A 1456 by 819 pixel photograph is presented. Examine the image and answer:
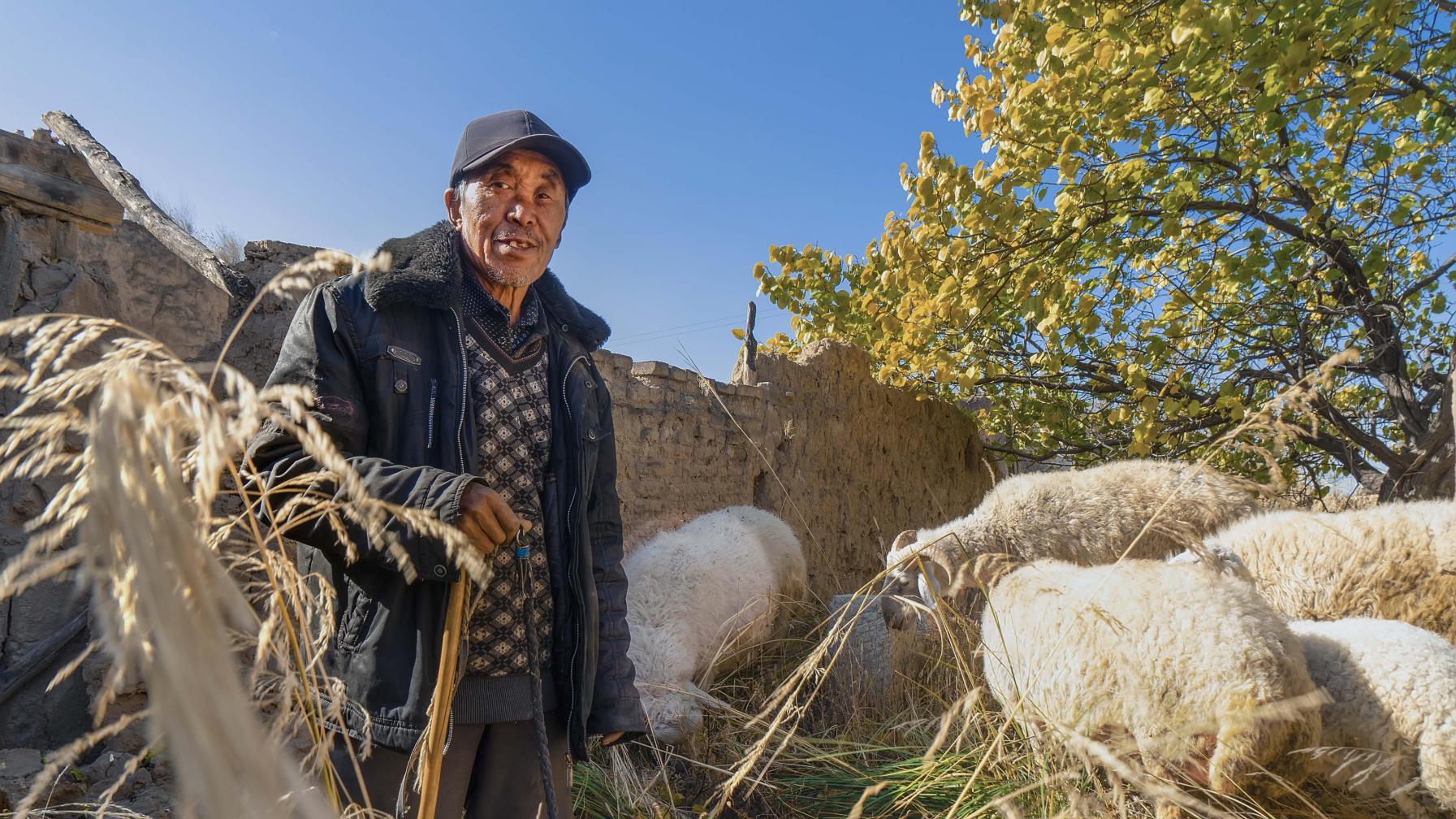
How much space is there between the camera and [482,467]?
2.05 metres

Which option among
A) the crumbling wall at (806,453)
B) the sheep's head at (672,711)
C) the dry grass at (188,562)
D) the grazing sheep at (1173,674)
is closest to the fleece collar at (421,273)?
the dry grass at (188,562)

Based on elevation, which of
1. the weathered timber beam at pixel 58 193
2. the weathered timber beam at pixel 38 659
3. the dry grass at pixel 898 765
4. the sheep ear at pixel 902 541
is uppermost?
the weathered timber beam at pixel 58 193

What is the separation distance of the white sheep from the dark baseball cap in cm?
200

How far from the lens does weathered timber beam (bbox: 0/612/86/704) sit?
2936 mm

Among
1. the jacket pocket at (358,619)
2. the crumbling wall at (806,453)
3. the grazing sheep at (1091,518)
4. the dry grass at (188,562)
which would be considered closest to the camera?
the dry grass at (188,562)

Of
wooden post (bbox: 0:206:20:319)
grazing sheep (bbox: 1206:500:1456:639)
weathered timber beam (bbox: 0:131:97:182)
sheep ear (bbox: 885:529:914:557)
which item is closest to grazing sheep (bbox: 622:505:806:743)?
sheep ear (bbox: 885:529:914:557)

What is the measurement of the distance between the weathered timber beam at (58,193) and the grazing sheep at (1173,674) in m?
3.59

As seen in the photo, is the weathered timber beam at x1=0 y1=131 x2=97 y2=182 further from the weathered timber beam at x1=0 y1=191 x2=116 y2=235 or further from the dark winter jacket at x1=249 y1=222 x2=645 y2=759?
the dark winter jacket at x1=249 y1=222 x2=645 y2=759

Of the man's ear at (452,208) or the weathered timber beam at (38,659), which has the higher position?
the man's ear at (452,208)

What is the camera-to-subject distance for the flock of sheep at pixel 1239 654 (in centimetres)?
214

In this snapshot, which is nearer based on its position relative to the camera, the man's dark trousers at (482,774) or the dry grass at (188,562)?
the dry grass at (188,562)

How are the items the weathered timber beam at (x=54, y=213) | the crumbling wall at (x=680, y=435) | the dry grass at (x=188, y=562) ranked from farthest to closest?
1. the weathered timber beam at (x=54, y=213)
2. the crumbling wall at (x=680, y=435)
3. the dry grass at (x=188, y=562)

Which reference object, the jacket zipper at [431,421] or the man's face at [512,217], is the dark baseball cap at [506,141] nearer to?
the man's face at [512,217]

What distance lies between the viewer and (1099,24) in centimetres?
493
